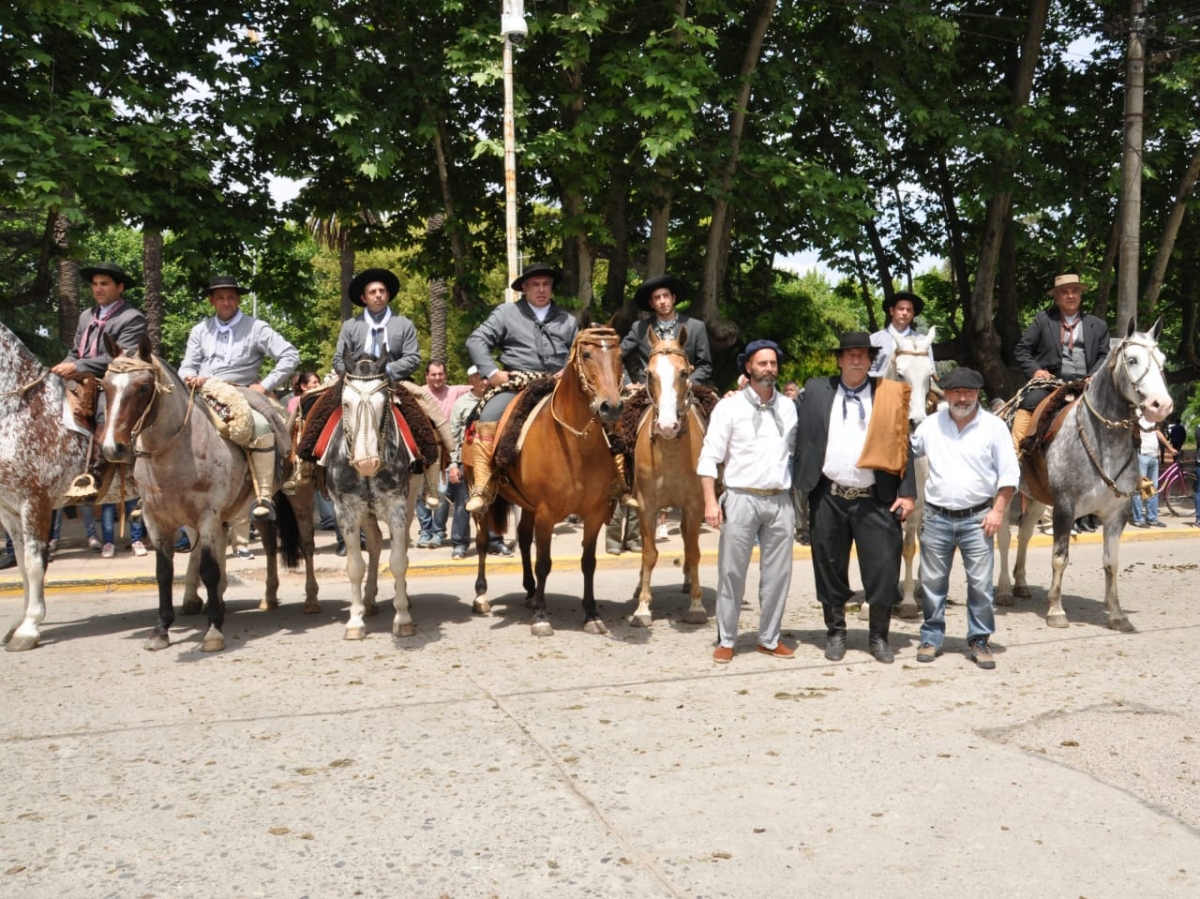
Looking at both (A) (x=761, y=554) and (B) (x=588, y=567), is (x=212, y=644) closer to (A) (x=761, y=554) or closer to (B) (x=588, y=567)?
(B) (x=588, y=567)

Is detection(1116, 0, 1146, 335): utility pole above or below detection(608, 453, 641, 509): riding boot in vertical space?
above

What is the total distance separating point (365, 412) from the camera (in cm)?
830

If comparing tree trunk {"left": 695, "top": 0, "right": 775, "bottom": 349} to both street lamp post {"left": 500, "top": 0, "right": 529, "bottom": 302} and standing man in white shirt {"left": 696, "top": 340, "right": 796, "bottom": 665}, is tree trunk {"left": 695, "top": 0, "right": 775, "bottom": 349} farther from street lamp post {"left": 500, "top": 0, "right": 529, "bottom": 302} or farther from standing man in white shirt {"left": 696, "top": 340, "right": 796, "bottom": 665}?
standing man in white shirt {"left": 696, "top": 340, "right": 796, "bottom": 665}

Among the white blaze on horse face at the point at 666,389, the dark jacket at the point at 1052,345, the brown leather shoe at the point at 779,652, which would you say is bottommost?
the brown leather shoe at the point at 779,652

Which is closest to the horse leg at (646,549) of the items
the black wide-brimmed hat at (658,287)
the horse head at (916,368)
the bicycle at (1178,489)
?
the black wide-brimmed hat at (658,287)

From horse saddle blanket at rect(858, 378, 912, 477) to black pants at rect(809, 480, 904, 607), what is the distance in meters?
0.32

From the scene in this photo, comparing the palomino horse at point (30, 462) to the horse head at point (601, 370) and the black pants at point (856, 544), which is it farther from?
the black pants at point (856, 544)

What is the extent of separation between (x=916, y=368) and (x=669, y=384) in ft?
8.80

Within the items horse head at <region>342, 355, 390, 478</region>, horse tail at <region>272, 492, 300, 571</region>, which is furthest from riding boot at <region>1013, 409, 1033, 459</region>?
horse tail at <region>272, 492, 300, 571</region>

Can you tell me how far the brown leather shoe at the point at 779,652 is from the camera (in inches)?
314

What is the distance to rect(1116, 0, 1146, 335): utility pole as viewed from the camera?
1711 cm

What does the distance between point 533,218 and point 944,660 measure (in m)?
13.9

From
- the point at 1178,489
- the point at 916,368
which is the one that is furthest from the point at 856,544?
the point at 1178,489

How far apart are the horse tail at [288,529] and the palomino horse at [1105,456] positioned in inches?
274
